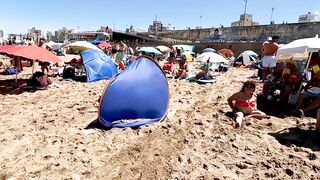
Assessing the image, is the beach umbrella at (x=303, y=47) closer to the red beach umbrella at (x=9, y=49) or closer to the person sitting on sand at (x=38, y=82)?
the person sitting on sand at (x=38, y=82)

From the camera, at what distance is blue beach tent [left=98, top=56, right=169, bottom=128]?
591 cm

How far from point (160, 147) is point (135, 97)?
1.30 metres

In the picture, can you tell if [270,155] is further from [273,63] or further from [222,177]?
[273,63]

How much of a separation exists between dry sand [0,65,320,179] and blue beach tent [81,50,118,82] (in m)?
4.73

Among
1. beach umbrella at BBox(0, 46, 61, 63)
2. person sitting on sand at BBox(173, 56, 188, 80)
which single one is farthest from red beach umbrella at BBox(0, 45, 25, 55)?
person sitting on sand at BBox(173, 56, 188, 80)

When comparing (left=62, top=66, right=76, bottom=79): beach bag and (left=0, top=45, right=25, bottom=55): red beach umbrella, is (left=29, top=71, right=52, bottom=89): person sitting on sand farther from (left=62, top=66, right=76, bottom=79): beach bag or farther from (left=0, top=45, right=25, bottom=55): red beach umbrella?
(left=62, top=66, right=76, bottom=79): beach bag

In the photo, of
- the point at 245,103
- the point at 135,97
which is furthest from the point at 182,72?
the point at 135,97

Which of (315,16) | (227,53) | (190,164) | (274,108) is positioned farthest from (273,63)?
(315,16)

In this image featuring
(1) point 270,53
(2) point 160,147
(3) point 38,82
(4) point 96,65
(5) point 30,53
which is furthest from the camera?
(4) point 96,65

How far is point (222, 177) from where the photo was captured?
4133 mm

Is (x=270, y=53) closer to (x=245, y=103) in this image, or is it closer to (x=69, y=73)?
(x=245, y=103)

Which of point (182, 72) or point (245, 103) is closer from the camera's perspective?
point (245, 103)

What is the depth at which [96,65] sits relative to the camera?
494 inches

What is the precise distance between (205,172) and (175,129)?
1.78m
